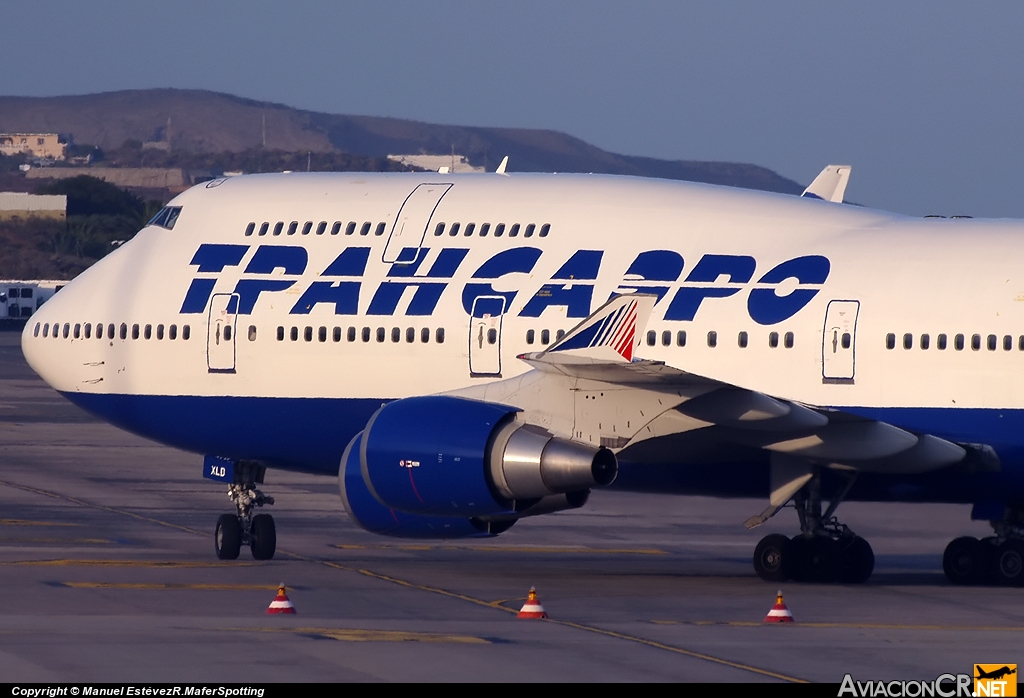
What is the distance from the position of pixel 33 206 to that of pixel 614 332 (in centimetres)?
13864

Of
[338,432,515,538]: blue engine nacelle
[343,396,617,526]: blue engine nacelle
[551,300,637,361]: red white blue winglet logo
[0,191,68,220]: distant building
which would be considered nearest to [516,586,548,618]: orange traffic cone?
[343,396,617,526]: blue engine nacelle

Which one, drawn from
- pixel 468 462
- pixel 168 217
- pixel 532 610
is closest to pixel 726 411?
pixel 468 462

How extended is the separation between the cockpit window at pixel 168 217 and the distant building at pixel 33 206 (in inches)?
4911

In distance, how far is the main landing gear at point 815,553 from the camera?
25.4m

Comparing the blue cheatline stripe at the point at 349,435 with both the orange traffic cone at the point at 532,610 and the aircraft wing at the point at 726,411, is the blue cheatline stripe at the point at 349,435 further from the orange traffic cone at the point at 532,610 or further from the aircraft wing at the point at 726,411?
the orange traffic cone at the point at 532,610

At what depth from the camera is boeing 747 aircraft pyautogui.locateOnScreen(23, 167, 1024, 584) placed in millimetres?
23703

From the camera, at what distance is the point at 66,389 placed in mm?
29859

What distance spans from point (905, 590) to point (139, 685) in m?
12.6

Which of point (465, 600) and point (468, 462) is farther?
point (468, 462)

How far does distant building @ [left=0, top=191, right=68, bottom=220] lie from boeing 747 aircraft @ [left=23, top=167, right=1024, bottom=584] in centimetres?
12595

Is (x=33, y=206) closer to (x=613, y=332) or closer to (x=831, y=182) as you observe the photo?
(x=831, y=182)

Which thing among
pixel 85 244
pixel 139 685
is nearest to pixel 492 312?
pixel 139 685

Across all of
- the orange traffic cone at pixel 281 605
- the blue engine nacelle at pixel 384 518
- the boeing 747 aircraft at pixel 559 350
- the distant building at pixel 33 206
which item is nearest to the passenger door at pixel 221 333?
the boeing 747 aircraft at pixel 559 350

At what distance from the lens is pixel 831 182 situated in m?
32.2
